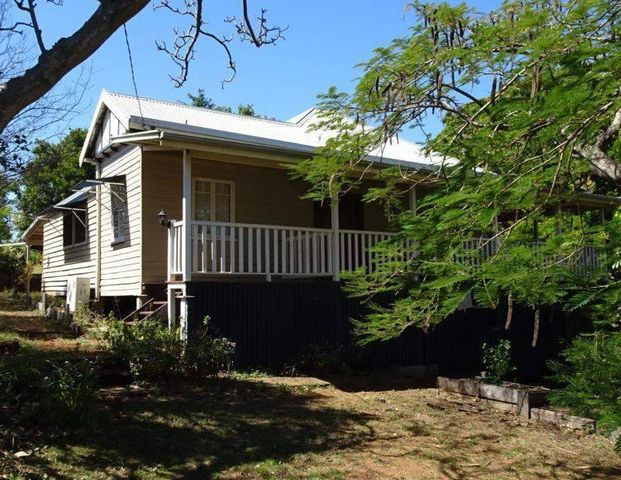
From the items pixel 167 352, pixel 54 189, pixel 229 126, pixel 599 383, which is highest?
pixel 54 189

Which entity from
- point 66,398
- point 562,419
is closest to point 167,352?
point 66,398

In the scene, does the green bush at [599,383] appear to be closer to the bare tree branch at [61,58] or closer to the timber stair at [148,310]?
the bare tree branch at [61,58]

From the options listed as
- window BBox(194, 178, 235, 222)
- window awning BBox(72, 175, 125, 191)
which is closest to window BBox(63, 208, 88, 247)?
window awning BBox(72, 175, 125, 191)

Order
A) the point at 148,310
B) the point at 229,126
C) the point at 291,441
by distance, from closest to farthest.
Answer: the point at 291,441
the point at 148,310
the point at 229,126

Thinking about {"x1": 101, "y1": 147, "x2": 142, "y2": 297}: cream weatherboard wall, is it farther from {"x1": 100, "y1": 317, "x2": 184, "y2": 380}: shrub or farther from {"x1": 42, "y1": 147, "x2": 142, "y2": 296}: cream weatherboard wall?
{"x1": 100, "y1": 317, "x2": 184, "y2": 380}: shrub

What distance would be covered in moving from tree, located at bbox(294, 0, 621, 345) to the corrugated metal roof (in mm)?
4161

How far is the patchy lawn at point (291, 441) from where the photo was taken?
19.1 ft

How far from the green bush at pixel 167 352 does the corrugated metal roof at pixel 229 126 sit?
348cm

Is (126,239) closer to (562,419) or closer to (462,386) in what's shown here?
(462,386)

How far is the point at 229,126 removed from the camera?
14703mm

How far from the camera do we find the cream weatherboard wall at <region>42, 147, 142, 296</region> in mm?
13078

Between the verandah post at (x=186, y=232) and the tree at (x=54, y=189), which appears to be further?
the tree at (x=54, y=189)

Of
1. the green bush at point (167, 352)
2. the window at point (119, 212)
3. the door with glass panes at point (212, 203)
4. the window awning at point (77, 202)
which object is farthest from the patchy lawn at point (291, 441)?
the window awning at point (77, 202)

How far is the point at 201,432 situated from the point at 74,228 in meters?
13.1
